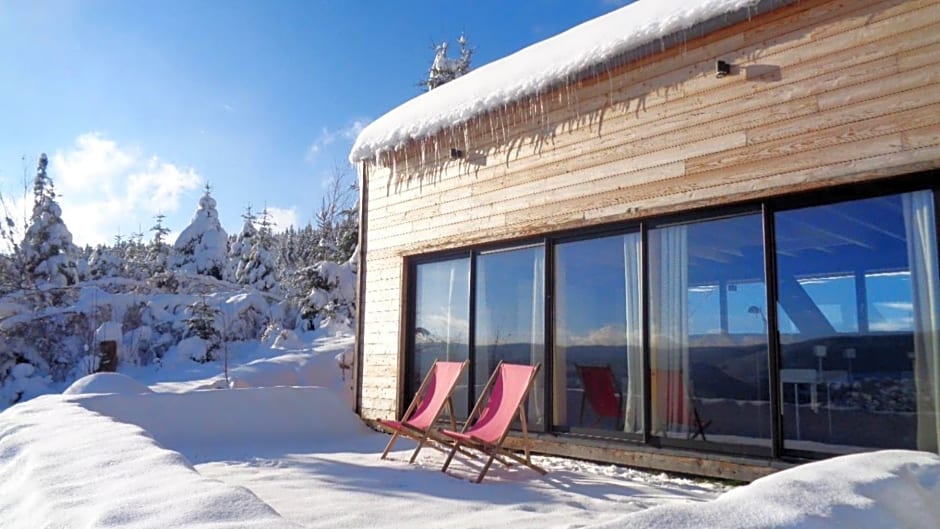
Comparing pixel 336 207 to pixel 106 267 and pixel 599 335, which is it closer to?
pixel 106 267

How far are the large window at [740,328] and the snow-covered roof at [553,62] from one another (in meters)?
1.25

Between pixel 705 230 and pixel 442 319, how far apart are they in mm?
2835

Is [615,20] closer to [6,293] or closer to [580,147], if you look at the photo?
[580,147]

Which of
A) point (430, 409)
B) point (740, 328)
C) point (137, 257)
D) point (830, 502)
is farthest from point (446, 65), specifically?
point (830, 502)

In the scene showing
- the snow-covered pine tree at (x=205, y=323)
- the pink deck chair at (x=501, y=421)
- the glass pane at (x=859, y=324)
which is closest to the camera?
the glass pane at (x=859, y=324)

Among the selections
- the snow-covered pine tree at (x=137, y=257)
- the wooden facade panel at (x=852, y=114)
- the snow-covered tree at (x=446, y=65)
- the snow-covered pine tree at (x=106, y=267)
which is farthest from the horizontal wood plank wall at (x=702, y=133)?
the snow-covered pine tree at (x=106, y=267)

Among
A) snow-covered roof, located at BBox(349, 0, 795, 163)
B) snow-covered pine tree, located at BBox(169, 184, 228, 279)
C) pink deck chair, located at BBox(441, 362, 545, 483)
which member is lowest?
pink deck chair, located at BBox(441, 362, 545, 483)

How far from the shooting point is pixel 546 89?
557 centimetres

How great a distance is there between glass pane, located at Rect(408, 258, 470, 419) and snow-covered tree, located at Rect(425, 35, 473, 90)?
1213cm

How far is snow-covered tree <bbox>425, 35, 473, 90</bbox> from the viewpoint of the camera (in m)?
18.2

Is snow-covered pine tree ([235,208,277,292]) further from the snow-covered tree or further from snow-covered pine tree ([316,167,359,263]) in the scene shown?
the snow-covered tree

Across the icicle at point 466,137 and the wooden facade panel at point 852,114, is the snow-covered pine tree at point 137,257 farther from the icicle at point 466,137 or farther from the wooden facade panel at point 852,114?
the wooden facade panel at point 852,114

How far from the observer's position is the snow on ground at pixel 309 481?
4.80 ft

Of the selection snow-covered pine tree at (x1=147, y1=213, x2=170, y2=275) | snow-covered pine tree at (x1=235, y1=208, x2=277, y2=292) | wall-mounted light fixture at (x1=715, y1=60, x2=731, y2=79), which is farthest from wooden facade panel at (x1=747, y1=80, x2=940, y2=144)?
snow-covered pine tree at (x1=147, y1=213, x2=170, y2=275)
